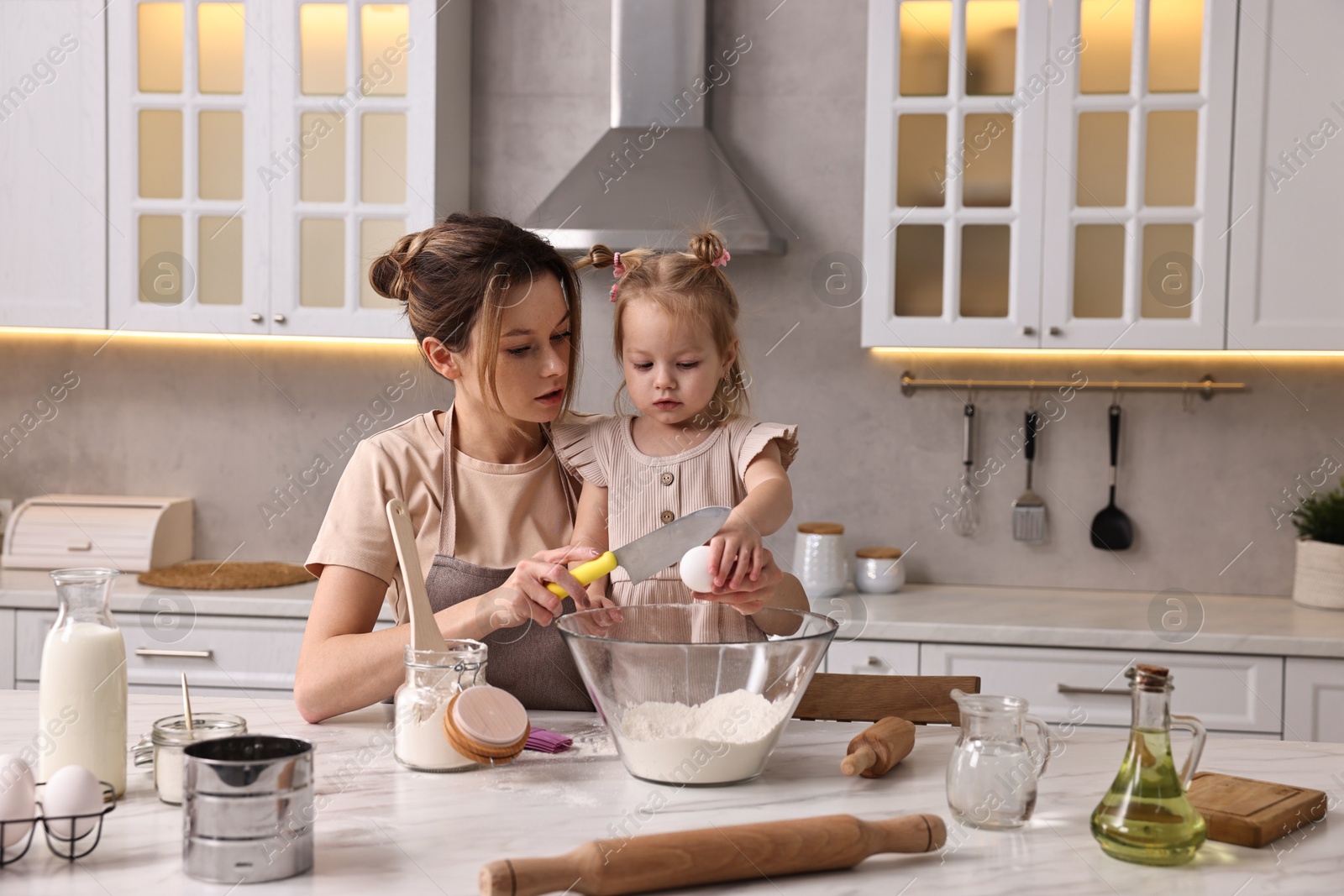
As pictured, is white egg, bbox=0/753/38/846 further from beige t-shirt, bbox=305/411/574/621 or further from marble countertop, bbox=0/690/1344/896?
beige t-shirt, bbox=305/411/574/621

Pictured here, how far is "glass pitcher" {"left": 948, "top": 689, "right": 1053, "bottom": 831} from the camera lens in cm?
104

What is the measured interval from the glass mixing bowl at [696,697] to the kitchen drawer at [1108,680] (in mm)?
1393

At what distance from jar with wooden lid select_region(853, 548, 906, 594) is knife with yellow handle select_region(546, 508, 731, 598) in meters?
1.58

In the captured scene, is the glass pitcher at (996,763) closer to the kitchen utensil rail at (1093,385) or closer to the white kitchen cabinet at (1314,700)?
the white kitchen cabinet at (1314,700)

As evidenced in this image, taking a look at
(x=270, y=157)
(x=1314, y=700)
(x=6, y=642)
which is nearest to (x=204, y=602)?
(x=6, y=642)

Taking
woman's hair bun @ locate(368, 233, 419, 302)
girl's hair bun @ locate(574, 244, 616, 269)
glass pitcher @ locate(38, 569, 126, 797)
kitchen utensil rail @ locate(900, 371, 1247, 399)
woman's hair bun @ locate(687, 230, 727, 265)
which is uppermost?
woman's hair bun @ locate(687, 230, 727, 265)

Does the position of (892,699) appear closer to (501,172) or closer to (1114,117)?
(1114,117)

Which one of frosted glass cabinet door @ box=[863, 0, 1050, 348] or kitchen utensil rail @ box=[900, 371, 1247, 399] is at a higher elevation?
frosted glass cabinet door @ box=[863, 0, 1050, 348]

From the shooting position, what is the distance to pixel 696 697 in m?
1.15

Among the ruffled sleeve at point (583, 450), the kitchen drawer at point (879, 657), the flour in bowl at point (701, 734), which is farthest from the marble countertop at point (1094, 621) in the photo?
the flour in bowl at point (701, 734)

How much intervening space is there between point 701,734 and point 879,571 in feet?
5.79

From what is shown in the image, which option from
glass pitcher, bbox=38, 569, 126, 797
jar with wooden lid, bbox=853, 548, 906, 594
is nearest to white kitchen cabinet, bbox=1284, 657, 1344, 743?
jar with wooden lid, bbox=853, 548, 906, 594

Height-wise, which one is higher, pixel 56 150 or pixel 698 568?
pixel 56 150

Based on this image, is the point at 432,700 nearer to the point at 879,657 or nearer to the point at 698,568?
the point at 698,568
